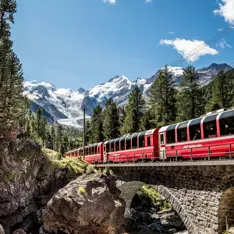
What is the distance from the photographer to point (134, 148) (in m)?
30.7

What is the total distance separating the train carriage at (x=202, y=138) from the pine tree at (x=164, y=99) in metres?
22.4

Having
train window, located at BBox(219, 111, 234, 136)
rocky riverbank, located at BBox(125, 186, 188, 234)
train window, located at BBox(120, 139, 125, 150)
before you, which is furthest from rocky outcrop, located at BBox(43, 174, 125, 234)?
train window, located at BBox(120, 139, 125, 150)

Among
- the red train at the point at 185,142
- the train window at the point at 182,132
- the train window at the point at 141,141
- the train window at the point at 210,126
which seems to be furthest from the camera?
the train window at the point at 141,141

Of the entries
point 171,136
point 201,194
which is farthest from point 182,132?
point 201,194

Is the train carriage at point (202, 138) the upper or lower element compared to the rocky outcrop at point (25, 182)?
upper

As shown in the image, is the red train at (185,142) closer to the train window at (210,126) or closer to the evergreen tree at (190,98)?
the train window at (210,126)

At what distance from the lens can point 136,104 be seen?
57.6 meters

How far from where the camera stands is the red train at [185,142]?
1820 cm

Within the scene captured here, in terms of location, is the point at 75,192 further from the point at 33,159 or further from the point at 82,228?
the point at 33,159

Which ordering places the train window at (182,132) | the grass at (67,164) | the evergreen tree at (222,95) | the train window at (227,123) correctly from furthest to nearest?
the evergreen tree at (222,95), the grass at (67,164), the train window at (182,132), the train window at (227,123)

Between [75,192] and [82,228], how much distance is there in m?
2.18

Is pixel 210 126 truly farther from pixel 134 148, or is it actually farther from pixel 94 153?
pixel 94 153

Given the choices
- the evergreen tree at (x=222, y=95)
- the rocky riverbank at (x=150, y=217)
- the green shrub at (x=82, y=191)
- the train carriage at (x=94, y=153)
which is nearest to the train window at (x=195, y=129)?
the green shrub at (x=82, y=191)

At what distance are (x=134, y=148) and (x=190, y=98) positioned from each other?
66.0 feet
